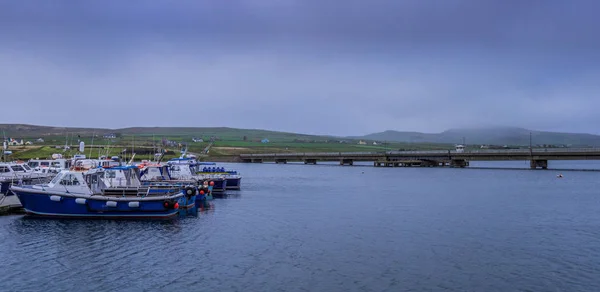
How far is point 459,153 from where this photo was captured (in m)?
138

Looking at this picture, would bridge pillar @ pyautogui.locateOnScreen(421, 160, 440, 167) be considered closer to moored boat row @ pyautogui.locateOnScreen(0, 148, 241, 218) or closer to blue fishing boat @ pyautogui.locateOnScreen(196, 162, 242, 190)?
blue fishing boat @ pyautogui.locateOnScreen(196, 162, 242, 190)

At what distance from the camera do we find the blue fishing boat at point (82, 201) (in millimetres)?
40781

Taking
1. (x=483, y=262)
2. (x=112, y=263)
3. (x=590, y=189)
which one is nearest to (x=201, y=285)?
(x=112, y=263)

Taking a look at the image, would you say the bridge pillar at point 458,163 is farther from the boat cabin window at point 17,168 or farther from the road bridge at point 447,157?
the boat cabin window at point 17,168

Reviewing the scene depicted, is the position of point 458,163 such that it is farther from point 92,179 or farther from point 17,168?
point 92,179

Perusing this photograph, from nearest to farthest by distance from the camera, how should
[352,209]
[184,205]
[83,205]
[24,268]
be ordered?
[24,268] < [83,205] < [184,205] < [352,209]

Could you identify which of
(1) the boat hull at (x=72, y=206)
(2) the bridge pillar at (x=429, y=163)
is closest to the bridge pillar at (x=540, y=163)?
(2) the bridge pillar at (x=429, y=163)

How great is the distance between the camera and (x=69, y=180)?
41406mm

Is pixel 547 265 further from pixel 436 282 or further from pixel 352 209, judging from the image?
pixel 352 209

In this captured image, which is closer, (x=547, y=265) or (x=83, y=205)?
(x=547, y=265)

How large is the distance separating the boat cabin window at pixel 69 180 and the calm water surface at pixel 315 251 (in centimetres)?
292

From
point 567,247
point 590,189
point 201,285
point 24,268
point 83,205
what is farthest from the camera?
point 590,189

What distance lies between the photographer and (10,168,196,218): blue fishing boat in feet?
134

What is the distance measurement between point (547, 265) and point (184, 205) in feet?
94.7
